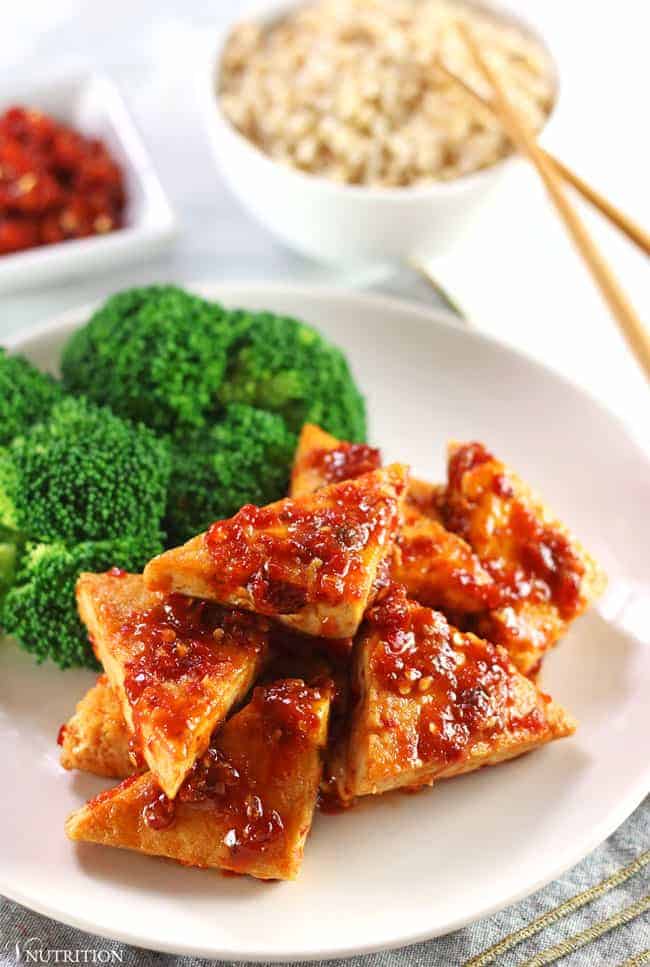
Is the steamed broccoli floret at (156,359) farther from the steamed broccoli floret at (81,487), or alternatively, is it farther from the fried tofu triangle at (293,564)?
the fried tofu triangle at (293,564)

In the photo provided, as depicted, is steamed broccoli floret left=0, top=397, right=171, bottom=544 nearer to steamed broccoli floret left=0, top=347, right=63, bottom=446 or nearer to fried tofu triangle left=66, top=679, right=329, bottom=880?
steamed broccoli floret left=0, top=347, right=63, bottom=446

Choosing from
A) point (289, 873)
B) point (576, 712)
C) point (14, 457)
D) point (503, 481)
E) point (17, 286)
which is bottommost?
point (17, 286)

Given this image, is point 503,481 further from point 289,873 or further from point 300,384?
point 289,873

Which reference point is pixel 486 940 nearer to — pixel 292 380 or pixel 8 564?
pixel 8 564

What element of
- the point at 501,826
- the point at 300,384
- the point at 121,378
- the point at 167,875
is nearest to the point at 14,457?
the point at 121,378

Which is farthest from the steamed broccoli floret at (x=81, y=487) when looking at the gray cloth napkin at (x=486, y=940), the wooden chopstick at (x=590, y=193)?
the wooden chopstick at (x=590, y=193)

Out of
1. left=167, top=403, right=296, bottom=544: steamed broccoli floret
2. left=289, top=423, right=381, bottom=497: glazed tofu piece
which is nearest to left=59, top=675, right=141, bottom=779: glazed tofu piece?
left=167, top=403, right=296, bottom=544: steamed broccoli floret
